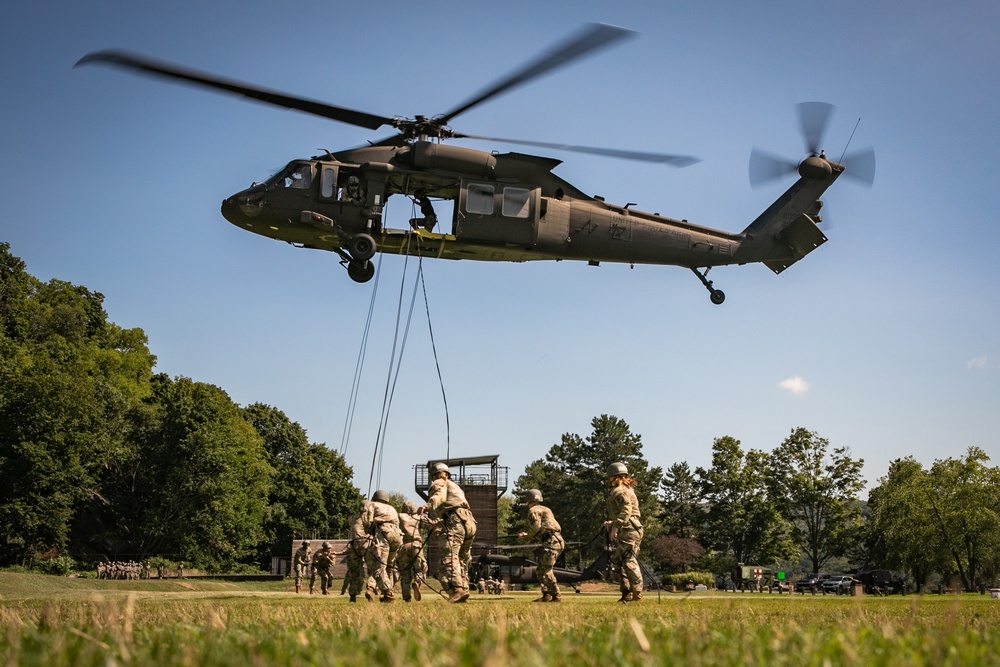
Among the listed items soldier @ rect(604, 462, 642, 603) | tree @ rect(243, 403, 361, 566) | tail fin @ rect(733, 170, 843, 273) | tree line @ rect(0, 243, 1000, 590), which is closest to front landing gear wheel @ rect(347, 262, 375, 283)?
soldier @ rect(604, 462, 642, 603)

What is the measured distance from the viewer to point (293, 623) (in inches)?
223

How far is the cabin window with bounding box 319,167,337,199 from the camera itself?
18609 millimetres

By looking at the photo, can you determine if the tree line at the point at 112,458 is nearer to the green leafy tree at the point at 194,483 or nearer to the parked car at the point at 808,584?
the green leafy tree at the point at 194,483

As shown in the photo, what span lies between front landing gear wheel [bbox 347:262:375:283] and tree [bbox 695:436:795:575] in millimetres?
58243

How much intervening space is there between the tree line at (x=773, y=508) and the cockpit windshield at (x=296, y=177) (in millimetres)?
45959

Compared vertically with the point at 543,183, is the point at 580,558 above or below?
below

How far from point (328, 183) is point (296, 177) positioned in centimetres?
71

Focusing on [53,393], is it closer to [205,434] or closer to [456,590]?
[205,434]

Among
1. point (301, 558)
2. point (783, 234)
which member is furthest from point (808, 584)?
point (783, 234)

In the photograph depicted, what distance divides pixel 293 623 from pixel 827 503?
6875 centimetres

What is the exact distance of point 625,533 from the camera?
1379cm

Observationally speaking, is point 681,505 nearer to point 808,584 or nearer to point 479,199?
point 808,584

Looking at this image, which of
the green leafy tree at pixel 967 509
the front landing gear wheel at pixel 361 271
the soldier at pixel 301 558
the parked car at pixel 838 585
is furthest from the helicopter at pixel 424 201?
the green leafy tree at pixel 967 509

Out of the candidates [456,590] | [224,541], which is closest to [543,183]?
[456,590]
